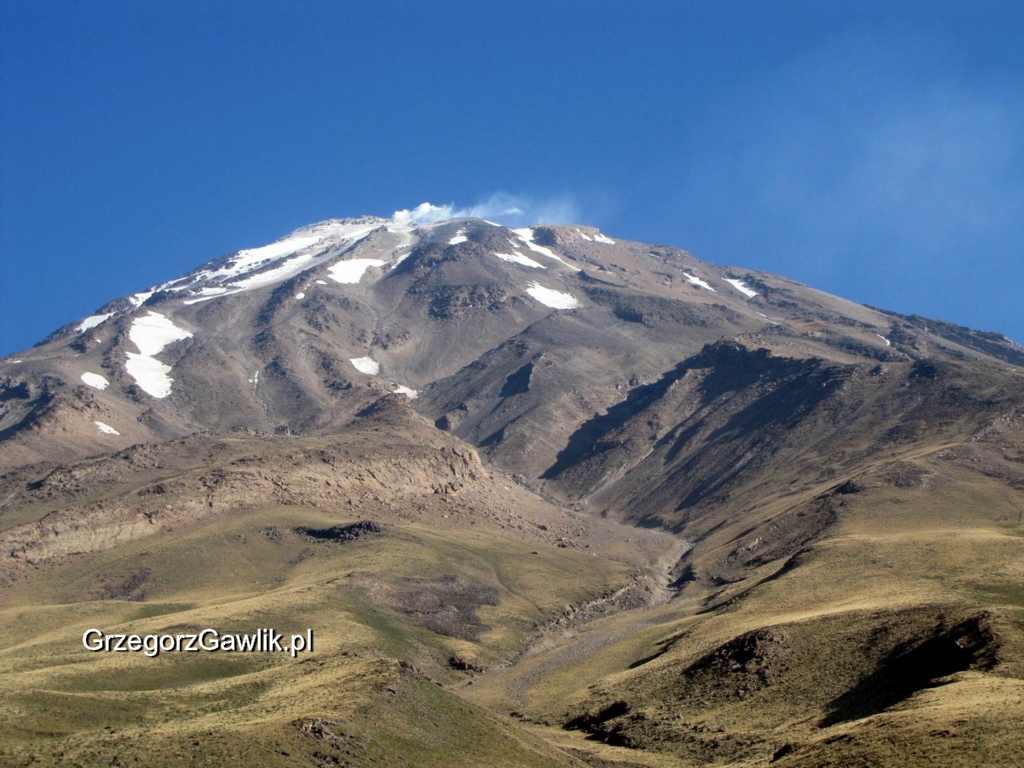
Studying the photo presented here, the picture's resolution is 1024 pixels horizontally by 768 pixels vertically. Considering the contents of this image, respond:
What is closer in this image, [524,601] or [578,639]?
[578,639]

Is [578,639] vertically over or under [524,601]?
under

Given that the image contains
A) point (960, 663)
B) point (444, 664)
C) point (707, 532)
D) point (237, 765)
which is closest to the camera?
point (237, 765)

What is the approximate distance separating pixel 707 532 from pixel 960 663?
112 metres

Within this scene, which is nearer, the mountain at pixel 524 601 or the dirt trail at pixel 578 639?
the mountain at pixel 524 601

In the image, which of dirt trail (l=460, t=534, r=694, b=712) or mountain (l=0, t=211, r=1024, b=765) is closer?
mountain (l=0, t=211, r=1024, b=765)

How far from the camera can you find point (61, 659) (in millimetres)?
77188

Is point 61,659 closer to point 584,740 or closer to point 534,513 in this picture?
point 584,740

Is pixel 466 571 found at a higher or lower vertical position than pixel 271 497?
lower

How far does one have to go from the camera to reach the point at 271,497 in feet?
506

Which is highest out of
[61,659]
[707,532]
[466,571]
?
[707,532]

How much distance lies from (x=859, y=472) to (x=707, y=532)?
27.9m

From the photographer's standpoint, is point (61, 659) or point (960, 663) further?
point (61, 659)

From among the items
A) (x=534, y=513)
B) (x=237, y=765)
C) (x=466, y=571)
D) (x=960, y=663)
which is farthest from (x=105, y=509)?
(x=960, y=663)

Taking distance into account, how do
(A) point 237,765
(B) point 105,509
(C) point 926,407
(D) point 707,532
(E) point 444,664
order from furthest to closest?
(C) point 926,407 → (D) point 707,532 → (B) point 105,509 → (E) point 444,664 → (A) point 237,765
